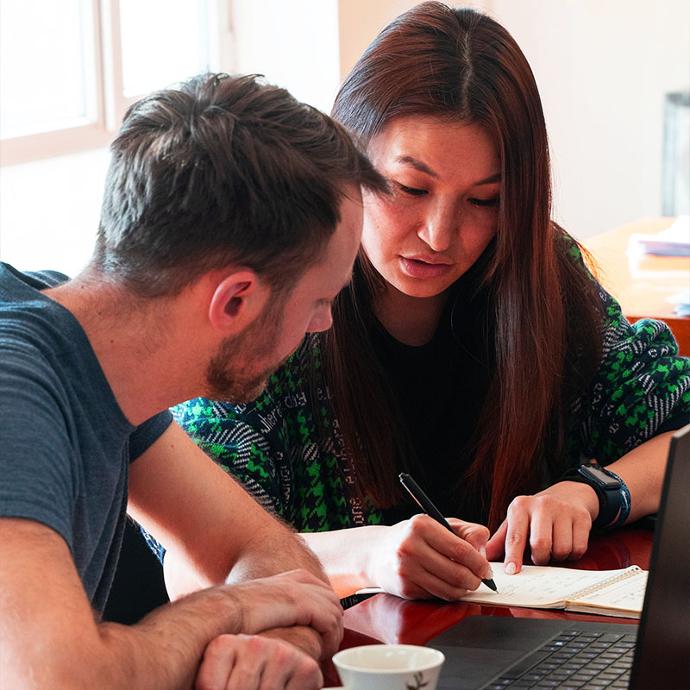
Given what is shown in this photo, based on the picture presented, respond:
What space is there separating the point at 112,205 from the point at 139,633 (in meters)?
0.39

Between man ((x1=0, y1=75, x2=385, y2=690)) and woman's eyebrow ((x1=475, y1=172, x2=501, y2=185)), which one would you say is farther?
woman's eyebrow ((x1=475, y1=172, x2=501, y2=185))

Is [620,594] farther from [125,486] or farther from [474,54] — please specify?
[474,54]

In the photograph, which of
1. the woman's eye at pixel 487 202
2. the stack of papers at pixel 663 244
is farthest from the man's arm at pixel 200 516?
the stack of papers at pixel 663 244

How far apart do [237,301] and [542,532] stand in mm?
528

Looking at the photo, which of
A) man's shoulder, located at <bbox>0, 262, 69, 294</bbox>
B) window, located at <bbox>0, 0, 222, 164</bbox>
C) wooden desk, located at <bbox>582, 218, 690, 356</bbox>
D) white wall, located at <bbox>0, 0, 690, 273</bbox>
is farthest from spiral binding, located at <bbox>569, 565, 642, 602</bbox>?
white wall, located at <bbox>0, 0, 690, 273</bbox>

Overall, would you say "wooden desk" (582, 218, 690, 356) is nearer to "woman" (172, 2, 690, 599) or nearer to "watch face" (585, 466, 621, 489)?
"woman" (172, 2, 690, 599)

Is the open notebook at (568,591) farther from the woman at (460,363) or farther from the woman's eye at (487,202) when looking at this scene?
the woman's eye at (487,202)

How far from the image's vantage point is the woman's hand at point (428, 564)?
1298 mm

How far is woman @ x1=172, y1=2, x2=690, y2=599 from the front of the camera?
1.58 m

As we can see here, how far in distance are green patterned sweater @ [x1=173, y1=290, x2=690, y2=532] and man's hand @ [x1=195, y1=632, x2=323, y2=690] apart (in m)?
0.50

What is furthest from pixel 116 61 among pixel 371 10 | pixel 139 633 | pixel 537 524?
pixel 139 633

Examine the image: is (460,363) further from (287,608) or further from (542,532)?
(287,608)

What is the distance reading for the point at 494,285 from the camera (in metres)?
1.76

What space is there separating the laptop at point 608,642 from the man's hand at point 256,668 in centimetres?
12
